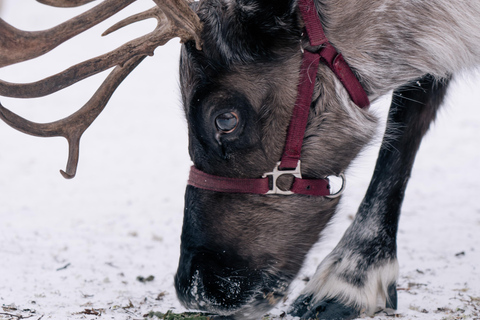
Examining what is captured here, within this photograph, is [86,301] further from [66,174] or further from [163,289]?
[66,174]

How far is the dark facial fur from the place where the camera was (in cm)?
260

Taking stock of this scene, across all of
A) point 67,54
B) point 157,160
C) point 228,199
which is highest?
point 67,54

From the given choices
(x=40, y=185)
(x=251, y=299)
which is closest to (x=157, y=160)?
(x=40, y=185)

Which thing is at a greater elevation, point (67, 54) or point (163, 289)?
point (67, 54)

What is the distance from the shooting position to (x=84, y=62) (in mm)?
2664

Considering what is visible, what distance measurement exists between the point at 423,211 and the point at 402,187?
7.47 feet

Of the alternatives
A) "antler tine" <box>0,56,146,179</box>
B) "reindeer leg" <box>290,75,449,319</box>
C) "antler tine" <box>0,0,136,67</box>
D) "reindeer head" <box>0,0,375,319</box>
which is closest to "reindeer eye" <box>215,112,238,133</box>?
"reindeer head" <box>0,0,375,319</box>

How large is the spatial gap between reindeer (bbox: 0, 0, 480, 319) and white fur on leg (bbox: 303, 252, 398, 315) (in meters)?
0.38

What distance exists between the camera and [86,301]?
3211 millimetres

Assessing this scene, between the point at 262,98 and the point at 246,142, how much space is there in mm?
212

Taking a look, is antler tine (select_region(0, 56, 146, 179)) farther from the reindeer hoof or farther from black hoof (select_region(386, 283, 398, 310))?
black hoof (select_region(386, 283, 398, 310))

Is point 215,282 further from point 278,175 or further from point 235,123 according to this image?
point 235,123

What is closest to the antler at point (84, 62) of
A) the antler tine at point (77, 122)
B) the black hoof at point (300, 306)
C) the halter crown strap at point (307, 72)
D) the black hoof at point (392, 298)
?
the antler tine at point (77, 122)

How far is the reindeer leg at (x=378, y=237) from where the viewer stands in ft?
10.1
